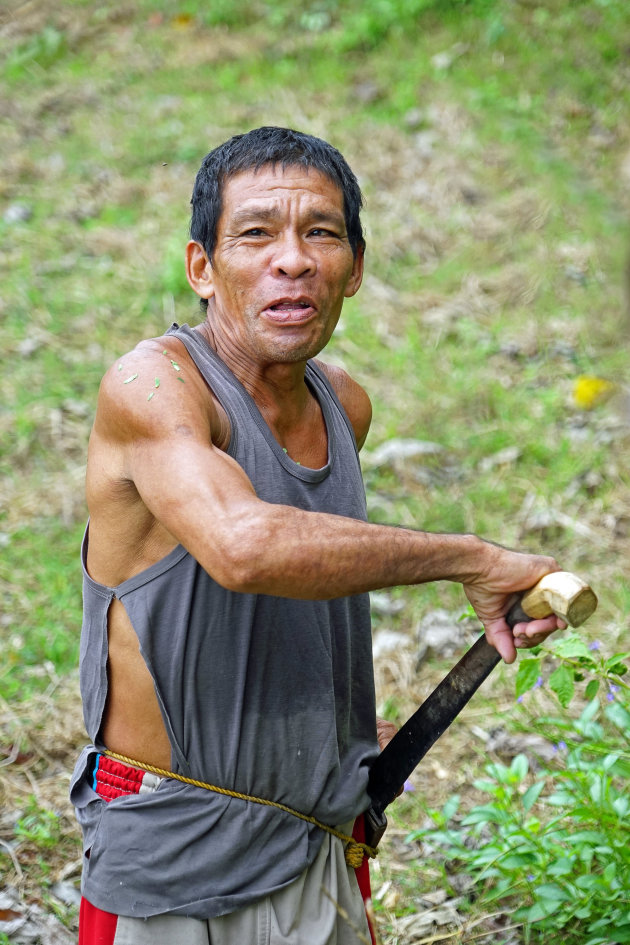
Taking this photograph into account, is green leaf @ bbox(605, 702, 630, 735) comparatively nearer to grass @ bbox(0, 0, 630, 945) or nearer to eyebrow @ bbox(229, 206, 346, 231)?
grass @ bbox(0, 0, 630, 945)

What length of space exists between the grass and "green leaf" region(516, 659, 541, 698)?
1053mm

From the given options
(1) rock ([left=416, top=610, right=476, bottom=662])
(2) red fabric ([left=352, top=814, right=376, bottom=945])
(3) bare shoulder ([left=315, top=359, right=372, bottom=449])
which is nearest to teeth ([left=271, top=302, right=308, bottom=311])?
(3) bare shoulder ([left=315, top=359, right=372, bottom=449])

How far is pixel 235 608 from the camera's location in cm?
190

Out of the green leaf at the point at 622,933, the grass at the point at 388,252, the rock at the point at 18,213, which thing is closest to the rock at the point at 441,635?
the grass at the point at 388,252

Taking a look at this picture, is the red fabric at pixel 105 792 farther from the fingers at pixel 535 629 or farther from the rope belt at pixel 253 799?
the fingers at pixel 535 629

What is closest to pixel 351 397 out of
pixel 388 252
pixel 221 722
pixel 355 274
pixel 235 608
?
pixel 355 274

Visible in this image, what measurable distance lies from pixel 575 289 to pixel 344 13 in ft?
13.0

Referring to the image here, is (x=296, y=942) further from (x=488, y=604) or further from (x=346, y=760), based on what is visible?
(x=488, y=604)

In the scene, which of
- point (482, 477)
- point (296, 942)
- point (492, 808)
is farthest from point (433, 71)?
point (296, 942)

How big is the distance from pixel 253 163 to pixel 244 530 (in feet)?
3.03

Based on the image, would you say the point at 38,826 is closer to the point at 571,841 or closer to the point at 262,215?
the point at 571,841

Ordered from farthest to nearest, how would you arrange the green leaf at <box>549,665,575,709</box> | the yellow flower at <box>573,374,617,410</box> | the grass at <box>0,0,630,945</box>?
the yellow flower at <box>573,374,617,410</box>
the grass at <box>0,0,630,945</box>
the green leaf at <box>549,665,575,709</box>

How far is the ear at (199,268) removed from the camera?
2.21m

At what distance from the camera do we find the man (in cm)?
176
